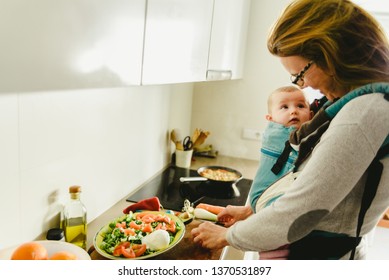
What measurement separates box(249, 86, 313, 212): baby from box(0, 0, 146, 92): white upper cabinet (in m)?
0.50

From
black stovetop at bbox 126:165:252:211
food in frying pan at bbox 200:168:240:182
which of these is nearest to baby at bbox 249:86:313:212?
black stovetop at bbox 126:165:252:211

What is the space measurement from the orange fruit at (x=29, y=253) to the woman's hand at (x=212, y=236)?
14.5 inches

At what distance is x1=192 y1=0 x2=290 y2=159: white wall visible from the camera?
6.45 ft

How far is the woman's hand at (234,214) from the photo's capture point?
113 cm

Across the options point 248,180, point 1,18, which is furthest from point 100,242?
point 248,180

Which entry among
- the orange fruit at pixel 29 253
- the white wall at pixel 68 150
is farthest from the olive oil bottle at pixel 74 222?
the orange fruit at pixel 29 253

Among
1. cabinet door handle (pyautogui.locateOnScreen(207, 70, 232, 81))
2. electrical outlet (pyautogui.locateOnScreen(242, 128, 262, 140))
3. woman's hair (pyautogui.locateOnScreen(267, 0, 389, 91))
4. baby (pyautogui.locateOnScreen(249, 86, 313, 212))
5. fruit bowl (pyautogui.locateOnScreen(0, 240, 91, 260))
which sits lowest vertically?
fruit bowl (pyautogui.locateOnScreen(0, 240, 91, 260))

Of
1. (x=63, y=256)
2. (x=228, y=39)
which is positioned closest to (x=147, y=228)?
(x=63, y=256)

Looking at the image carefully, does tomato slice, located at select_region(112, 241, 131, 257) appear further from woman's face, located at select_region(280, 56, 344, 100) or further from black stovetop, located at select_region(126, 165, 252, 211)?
woman's face, located at select_region(280, 56, 344, 100)

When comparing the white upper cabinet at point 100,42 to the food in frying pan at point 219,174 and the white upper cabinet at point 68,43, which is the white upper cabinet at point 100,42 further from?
the food in frying pan at point 219,174

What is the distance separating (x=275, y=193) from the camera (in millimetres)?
861

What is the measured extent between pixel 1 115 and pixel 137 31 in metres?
0.35

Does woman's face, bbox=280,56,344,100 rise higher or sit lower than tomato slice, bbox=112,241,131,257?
higher
